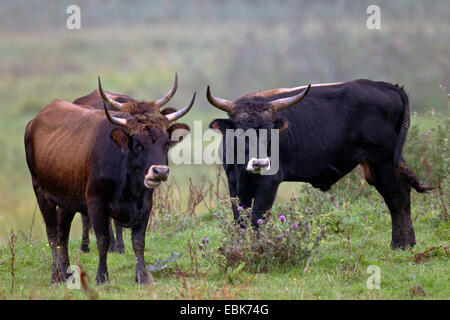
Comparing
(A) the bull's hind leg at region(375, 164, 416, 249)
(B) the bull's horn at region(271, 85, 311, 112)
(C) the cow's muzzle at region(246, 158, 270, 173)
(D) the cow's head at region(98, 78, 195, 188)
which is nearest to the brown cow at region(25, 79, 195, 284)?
(D) the cow's head at region(98, 78, 195, 188)

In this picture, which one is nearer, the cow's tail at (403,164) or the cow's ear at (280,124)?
the cow's ear at (280,124)

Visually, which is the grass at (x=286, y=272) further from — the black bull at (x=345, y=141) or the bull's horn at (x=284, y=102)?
the bull's horn at (x=284, y=102)

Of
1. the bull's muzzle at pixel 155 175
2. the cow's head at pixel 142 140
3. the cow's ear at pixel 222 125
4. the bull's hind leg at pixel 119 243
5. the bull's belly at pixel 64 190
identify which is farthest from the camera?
the bull's hind leg at pixel 119 243

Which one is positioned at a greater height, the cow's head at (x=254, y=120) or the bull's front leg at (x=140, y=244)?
the cow's head at (x=254, y=120)

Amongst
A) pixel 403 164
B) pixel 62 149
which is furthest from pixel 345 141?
pixel 62 149

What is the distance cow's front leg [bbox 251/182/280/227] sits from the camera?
28.2ft

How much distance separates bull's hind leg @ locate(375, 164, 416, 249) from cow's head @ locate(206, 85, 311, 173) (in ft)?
4.38

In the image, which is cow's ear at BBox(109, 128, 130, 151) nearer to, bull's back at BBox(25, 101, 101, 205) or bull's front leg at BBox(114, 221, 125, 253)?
bull's back at BBox(25, 101, 101, 205)

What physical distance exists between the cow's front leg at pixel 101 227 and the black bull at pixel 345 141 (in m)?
1.73

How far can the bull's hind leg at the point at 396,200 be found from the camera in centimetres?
891

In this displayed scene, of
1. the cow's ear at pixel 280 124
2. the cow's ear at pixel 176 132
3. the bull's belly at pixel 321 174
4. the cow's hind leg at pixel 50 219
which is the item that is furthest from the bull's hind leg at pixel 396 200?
the cow's hind leg at pixel 50 219
